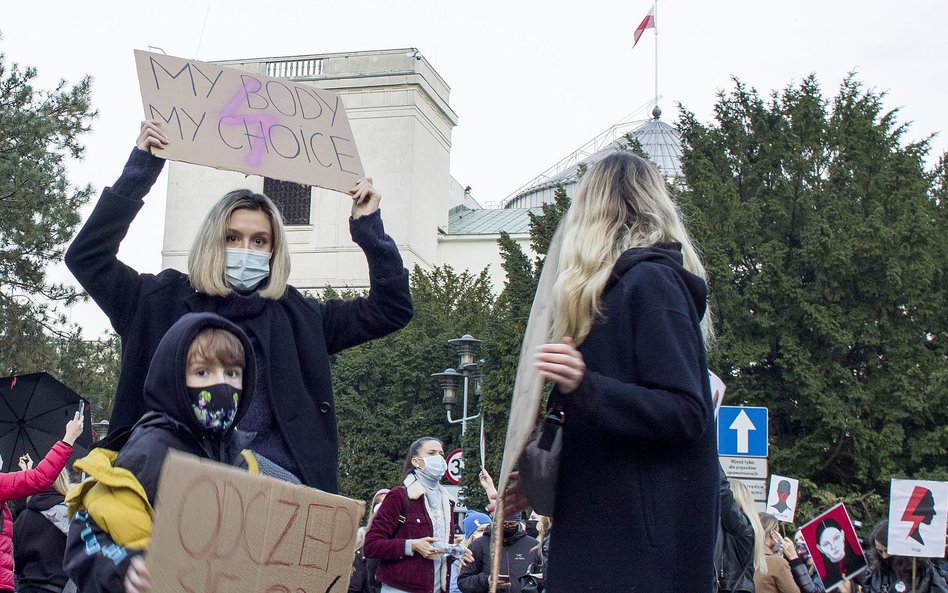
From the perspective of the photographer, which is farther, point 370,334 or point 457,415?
point 457,415

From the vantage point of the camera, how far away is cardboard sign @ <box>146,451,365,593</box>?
3.16m

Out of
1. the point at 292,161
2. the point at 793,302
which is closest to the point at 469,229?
the point at 793,302

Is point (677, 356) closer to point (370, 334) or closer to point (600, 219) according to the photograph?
point (600, 219)

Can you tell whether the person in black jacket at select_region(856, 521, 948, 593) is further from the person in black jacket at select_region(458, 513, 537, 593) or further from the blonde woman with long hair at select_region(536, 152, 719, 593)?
the blonde woman with long hair at select_region(536, 152, 719, 593)

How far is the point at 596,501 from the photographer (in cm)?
344

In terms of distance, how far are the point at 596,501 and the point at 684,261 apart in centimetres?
88

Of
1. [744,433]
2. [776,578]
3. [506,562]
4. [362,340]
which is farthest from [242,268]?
[744,433]

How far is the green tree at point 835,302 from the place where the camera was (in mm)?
31094

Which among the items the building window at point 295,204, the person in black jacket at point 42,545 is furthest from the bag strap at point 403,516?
the building window at point 295,204

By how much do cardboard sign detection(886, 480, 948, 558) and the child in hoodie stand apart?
10.9m

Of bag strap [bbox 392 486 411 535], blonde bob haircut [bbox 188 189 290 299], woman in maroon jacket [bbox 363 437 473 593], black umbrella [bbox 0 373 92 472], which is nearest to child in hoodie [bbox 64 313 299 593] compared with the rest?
blonde bob haircut [bbox 188 189 290 299]

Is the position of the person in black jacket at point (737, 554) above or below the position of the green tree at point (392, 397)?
below

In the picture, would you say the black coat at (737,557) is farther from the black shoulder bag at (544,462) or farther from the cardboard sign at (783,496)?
the cardboard sign at (783,496)

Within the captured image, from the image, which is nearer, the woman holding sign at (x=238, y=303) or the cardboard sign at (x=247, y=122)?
the woman holding sign at (x=238, y=303)
